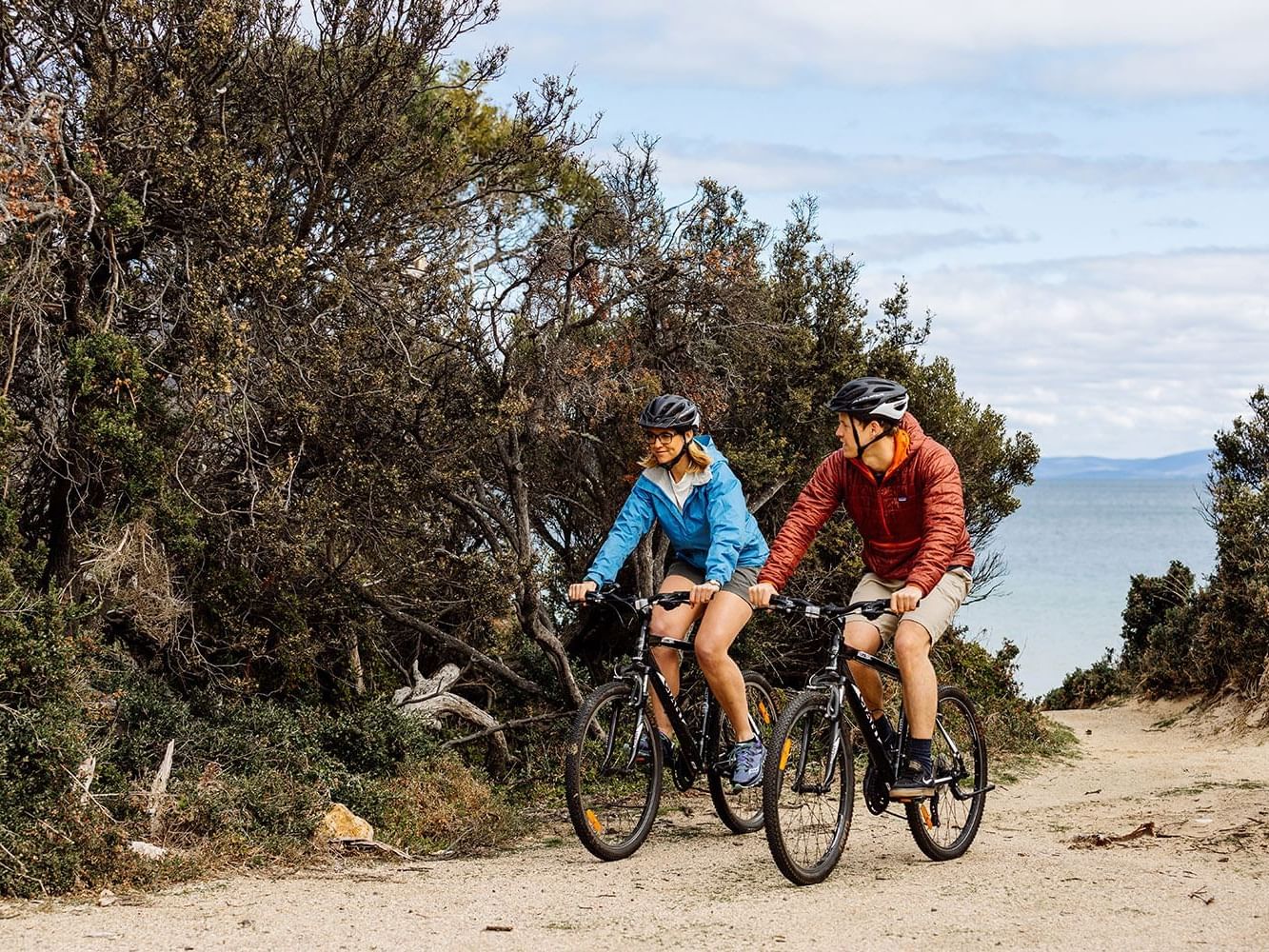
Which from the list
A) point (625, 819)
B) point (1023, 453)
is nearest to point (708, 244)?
point (1023, 453)

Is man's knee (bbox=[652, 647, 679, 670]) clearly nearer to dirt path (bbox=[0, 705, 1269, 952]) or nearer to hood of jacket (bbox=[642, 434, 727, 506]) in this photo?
hood of jacket (bbox=[642, 434, 727, 506])

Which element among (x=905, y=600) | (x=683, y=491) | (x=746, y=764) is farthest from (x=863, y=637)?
(x=683, y=491)

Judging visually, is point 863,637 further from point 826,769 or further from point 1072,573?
point 1072,573

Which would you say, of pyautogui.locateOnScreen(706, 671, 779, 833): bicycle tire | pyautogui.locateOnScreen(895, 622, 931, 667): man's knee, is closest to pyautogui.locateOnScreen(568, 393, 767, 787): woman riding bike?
pyautogui.locateOnScreen(706, 671, 779, 833): bicycle tire

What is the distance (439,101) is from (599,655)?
16.6 feet

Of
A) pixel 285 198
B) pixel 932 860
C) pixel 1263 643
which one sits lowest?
pixel 932 860

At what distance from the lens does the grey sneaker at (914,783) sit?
682 centimetres

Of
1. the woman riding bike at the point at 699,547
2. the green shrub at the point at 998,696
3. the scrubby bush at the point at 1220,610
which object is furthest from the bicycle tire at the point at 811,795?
the scrubby bush at the point at 1220,610

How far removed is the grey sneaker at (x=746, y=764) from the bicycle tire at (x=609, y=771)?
415 millimetres

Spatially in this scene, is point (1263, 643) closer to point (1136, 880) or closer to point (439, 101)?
point (1136, 880)

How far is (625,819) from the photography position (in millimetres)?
7789

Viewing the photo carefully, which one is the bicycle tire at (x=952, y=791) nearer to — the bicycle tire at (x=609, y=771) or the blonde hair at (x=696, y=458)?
the bicycle tire at (x=609, y=771)

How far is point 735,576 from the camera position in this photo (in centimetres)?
753

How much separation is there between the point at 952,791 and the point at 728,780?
122 centimetres
